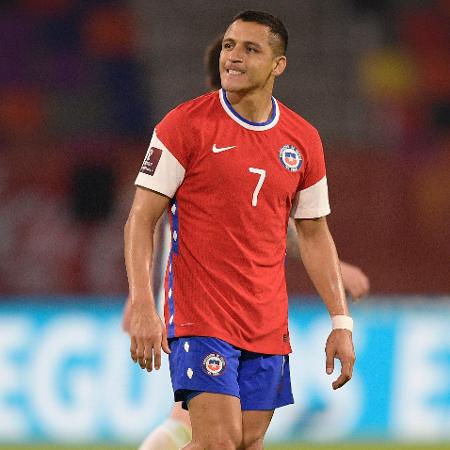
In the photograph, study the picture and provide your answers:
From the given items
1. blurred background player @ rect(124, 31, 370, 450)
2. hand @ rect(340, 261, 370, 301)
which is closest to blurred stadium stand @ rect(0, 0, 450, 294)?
blurred background player @ rect(124, 31, 370, 450)

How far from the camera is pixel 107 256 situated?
11062mm

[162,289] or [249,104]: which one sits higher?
[249,104]

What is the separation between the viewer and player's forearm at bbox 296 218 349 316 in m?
5.32

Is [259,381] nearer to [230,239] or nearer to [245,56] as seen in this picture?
[230,239]

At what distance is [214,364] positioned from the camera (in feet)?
15.7

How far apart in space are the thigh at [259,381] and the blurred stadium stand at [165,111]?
583cm

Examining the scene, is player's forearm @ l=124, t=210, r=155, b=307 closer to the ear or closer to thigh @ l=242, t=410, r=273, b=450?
thigh @ l=242, t=410, r=273, b=450

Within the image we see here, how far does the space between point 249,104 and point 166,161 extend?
0.47 metres

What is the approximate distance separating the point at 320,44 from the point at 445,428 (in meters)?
6.17

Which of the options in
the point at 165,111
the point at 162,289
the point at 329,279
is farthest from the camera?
the point at 165,111

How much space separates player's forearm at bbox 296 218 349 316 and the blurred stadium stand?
18.1 feet

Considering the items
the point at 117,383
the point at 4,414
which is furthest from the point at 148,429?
the point at 4,414

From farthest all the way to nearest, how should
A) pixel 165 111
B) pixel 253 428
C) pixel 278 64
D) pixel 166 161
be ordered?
pixel 165 111, pixel 278 64, pixel 253 428, pixel 166 161

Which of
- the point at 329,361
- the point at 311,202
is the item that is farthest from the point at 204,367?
the point at 311,202
